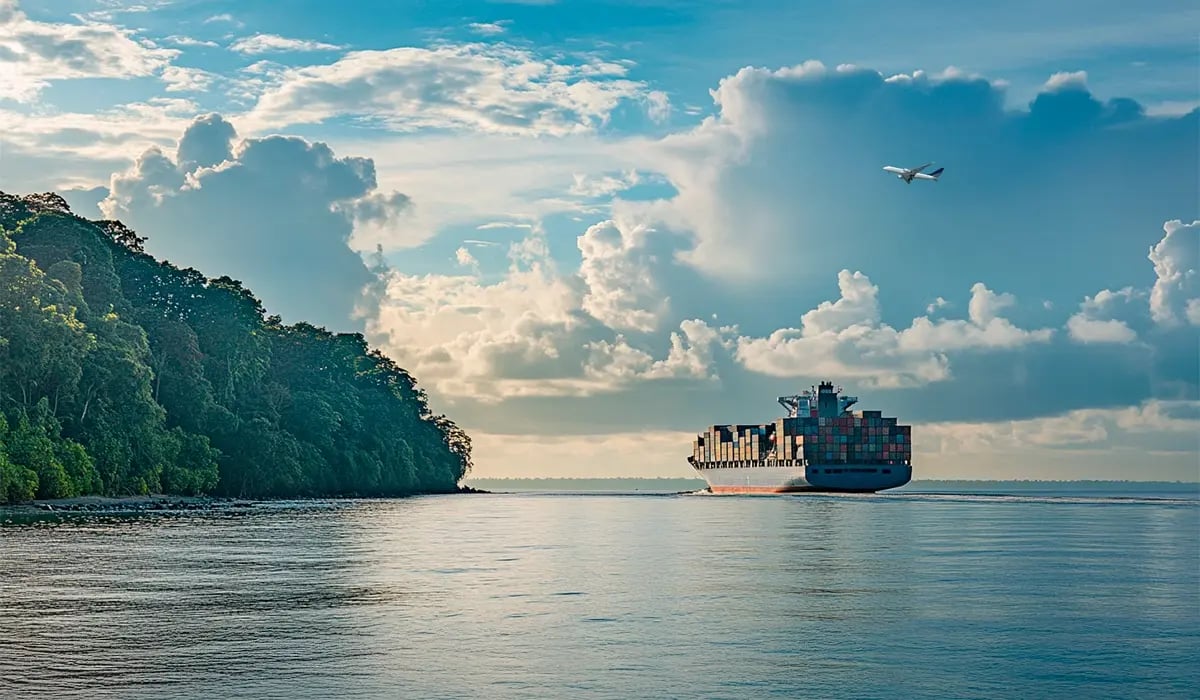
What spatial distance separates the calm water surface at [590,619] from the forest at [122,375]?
39.6m

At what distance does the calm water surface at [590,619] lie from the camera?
29938mm

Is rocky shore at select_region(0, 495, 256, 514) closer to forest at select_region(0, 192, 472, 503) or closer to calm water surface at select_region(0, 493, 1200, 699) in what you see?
forest at select_region(0, 192, 472, 503)

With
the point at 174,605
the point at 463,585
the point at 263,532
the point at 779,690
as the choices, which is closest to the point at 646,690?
the point at 779,690

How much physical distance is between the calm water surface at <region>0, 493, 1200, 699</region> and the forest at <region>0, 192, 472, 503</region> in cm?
3962

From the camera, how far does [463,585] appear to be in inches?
2053

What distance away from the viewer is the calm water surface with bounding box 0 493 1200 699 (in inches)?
1179

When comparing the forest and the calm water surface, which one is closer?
the calm water surface

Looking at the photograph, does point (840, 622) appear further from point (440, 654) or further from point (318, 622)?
point (318, 622)

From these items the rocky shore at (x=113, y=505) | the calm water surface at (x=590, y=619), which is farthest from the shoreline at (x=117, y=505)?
the calm water surface at (x=590, y=619)

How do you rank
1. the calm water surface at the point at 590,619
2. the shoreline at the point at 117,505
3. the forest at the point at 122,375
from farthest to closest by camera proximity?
the forest at the point at 122,375
the shoreline at the point at 117,505
the calm water surface at the point at 590,619

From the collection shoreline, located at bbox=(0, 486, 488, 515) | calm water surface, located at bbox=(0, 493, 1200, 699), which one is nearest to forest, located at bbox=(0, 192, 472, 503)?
shoreline, located at bbox=(0, 486, 488, 515)

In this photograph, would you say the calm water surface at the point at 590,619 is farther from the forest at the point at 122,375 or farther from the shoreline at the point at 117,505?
the forest at the point at 122,375

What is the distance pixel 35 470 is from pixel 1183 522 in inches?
3911

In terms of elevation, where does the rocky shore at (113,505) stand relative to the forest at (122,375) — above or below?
below
